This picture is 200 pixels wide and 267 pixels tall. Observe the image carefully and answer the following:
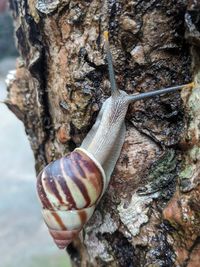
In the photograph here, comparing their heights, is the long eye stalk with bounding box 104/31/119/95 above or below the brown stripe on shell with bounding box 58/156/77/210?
above

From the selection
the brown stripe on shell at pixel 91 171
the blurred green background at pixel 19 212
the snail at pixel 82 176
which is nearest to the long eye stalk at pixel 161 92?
the snail at pixel 82 176

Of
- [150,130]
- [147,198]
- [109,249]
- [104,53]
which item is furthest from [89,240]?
[104,53]

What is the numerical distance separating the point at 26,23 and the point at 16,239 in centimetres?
126

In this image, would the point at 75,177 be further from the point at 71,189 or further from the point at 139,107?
the point at 139,107

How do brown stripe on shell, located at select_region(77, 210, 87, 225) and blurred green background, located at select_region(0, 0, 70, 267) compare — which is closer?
brown stripe on shell, located at select_region(77, 210, 87, 225)

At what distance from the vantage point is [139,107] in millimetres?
1003

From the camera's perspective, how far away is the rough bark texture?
929 millimetres

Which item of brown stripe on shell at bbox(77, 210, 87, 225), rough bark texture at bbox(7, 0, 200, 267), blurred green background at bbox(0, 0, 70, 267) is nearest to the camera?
rough bark texture at bbox(7, 0, 200, 267)

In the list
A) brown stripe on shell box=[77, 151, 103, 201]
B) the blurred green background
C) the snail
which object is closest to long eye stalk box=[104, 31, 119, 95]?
the snail

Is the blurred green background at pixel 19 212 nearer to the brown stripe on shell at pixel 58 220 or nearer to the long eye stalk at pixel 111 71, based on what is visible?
the brown stripe on shell at pixel 58 220

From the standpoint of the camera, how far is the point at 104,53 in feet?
3.26

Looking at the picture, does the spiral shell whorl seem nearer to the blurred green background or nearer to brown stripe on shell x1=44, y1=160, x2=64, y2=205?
brown stripe on shell x1=44, y1=160, x2=64, y2=205

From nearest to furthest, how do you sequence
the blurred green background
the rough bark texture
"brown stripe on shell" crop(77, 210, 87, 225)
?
the rough bark texture, "brown stripe on shell" crop(77, 210, 87, 225), the blurred green background

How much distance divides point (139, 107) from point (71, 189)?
228mm
